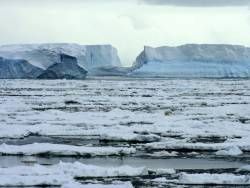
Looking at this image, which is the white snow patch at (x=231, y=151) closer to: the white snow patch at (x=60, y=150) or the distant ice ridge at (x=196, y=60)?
the white snow patch at (x=60, y=150)

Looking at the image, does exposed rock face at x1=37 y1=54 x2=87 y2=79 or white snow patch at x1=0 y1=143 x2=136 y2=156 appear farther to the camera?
exposed rock face at x1=37 y1=54 x2=87 y2=79

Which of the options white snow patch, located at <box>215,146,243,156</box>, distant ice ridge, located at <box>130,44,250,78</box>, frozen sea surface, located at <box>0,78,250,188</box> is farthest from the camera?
distant ice ridge, located at <box>130,44,250,78</box>

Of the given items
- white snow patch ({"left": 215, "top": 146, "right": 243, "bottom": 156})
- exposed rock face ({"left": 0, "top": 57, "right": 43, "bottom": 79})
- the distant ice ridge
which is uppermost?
the distant ice ridge

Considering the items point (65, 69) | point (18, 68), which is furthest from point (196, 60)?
point (18, 68)

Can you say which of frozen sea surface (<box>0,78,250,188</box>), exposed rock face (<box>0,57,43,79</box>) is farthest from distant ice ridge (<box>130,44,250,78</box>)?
frozen sea surface (<box>0,78,250,188</box>)

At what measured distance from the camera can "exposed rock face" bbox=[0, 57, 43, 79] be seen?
3772 centimetres

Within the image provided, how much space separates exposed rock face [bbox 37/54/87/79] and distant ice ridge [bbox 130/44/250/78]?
9.53 m

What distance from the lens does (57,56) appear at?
3728 centimetres

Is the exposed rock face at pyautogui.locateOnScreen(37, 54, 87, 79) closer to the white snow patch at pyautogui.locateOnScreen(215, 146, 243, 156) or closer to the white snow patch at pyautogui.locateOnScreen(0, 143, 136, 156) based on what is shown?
the white snow patch at pyautogui.locateOnScreen(0, 143, 136, 156)

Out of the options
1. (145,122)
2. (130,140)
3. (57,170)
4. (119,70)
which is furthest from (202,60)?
(57,170)

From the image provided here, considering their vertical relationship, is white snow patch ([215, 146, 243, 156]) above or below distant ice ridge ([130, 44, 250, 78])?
below

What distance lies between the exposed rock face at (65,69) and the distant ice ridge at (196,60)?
953 cm

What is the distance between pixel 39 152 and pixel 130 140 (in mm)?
2170

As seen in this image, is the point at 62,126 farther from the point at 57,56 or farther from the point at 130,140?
the point at 57,56
